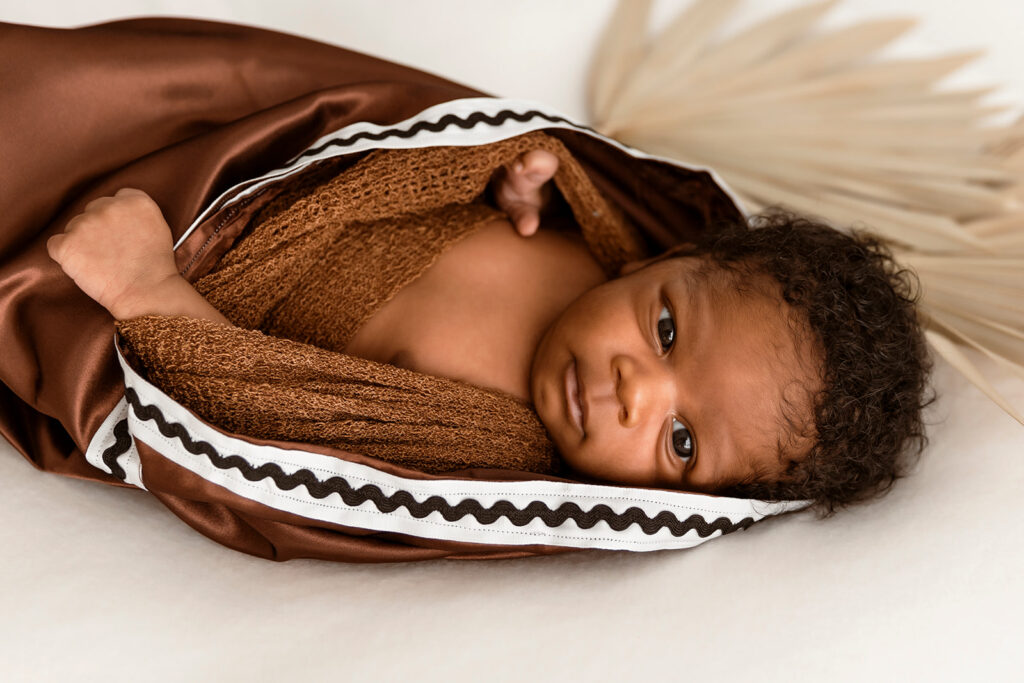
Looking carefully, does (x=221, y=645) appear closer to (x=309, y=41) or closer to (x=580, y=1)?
(x=309, y=41)

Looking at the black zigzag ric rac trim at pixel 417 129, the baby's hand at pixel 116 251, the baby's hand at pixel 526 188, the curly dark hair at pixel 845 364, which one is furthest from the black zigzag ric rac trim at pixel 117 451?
the curly dark hair at pixel 845 364

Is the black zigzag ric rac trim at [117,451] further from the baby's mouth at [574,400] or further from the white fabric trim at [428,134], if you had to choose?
the baby's mouth at [574,400]

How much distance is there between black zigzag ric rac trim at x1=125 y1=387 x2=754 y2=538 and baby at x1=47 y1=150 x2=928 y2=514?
71 millimetres

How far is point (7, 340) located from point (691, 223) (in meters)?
1.01

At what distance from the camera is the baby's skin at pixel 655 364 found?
1.01 m

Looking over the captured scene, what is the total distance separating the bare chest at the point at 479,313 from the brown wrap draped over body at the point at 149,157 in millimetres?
175

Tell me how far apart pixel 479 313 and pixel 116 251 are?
1.56 feet

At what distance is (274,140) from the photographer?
1185mm

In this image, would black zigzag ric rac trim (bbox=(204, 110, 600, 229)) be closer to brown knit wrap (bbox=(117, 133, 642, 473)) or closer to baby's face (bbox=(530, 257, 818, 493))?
brown knit wrap (bbox=(117, 133, 642, 473))

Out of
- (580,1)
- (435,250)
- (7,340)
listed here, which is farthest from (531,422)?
(580,1)

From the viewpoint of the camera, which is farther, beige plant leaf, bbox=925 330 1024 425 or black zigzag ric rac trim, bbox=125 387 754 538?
beige plant leaf, bbox=925 330 1024 425

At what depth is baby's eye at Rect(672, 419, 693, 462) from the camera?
1100 mm

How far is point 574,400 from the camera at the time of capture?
1122 millimetres

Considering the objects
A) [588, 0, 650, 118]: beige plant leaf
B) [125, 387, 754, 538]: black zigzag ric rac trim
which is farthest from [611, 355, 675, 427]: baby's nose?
[588, 0, 650, 118]: beige plant leaf
